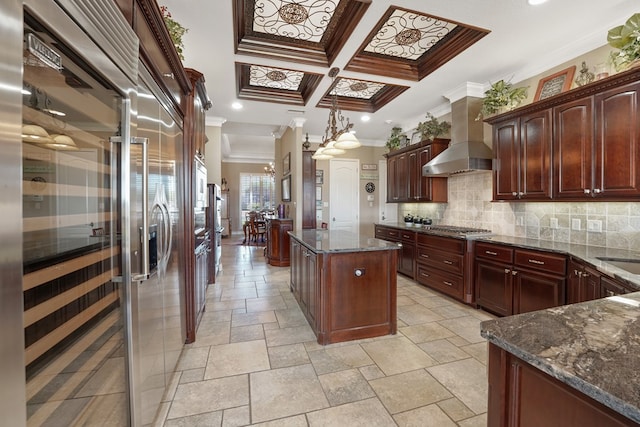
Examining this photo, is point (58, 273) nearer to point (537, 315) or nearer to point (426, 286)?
point (537, 315)

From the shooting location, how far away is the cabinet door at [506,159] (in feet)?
10.4

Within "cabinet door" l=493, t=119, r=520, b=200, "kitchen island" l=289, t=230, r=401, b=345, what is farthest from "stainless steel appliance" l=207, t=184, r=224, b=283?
"cabinet door" l=493, t=119, r=520, b=200

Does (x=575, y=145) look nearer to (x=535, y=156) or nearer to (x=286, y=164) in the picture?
(x=535, y=156)

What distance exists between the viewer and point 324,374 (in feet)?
7.00

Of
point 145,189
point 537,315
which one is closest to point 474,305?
point 537,315

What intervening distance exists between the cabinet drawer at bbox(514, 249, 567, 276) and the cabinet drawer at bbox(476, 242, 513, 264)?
93 mm

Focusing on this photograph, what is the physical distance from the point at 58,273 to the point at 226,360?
176cm

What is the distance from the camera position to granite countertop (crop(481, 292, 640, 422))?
596mm

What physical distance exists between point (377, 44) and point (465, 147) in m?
1.73

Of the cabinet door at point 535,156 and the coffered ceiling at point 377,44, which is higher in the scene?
the coffered ceiling at point 377,44

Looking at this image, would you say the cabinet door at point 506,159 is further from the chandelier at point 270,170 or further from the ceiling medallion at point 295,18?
the chandelier at point 270,170

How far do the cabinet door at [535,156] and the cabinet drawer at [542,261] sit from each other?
2.10ft

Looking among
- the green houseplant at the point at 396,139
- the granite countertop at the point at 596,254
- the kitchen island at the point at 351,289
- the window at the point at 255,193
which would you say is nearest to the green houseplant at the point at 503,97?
the granite countertop at the point at 596,254

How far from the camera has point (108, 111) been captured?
1.16 metres
